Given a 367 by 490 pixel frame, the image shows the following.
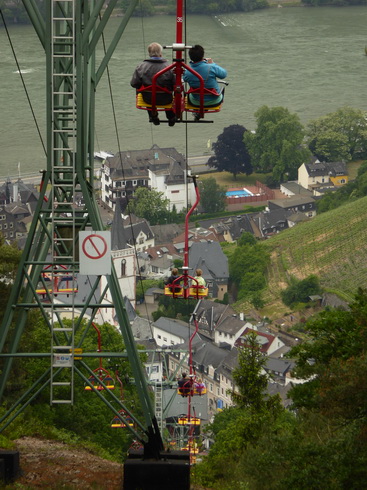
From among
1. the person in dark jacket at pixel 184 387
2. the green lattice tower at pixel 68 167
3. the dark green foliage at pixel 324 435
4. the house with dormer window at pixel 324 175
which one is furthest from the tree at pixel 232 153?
the green lattice tower at pixel 68 167

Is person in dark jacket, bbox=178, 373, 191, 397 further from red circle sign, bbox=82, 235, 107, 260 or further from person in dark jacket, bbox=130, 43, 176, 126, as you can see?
person in dark jacket, bbox=130, 43, 176, 126

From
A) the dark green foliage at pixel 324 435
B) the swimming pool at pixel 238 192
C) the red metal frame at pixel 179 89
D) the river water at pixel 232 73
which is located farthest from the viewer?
the river water at pixel 232 73

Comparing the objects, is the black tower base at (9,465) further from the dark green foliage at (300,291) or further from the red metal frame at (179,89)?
the dark green foliage at (300,291)

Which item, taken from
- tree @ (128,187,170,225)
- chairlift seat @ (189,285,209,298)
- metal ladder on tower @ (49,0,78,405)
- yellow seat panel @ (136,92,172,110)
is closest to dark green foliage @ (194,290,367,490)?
chairlift seat @ (189,285,209,298)

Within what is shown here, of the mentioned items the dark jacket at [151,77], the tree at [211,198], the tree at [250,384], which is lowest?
the tree at [250,384]

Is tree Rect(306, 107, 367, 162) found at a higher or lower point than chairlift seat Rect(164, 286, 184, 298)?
higher

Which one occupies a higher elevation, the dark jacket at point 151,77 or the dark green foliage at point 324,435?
the dark jacket at point 151,77

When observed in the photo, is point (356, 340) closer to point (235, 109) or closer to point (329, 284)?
point (329, 284)
